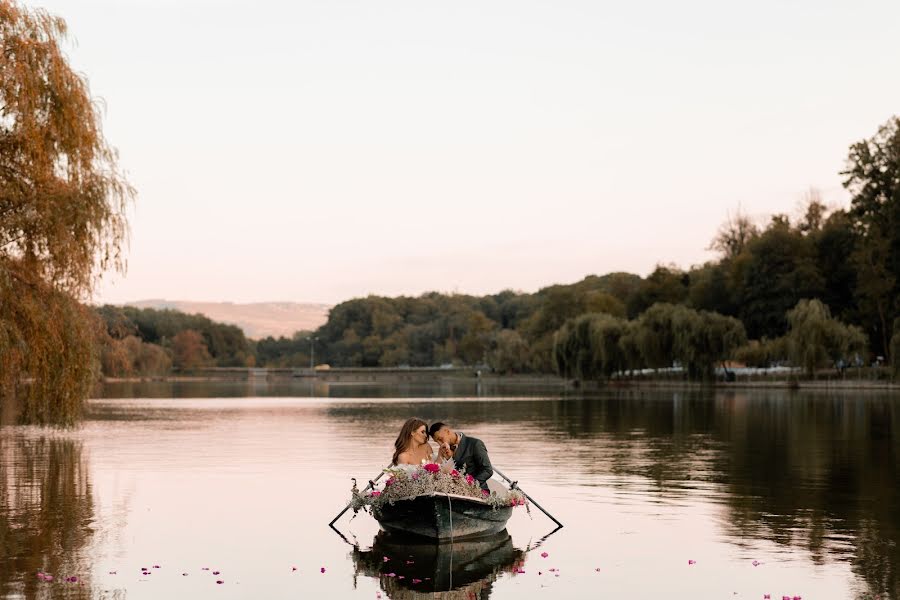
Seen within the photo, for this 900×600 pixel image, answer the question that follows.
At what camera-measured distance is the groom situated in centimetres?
1794

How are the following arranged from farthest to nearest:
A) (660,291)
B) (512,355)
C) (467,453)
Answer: (512,355) → (660,291) → (467,453)

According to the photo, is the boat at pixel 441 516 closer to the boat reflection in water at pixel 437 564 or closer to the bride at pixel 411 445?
the boat reflection in water at pixel 437 564

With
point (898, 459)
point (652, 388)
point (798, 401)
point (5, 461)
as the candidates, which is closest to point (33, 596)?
point (5, 461)

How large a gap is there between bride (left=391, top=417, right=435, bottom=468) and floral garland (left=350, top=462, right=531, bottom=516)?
63cm

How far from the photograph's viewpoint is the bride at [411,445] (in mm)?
18219

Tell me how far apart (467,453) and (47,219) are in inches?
423

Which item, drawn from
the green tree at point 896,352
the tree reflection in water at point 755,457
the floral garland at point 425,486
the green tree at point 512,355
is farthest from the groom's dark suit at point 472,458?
the green tree at point 512,355

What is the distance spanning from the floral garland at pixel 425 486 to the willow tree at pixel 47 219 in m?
9.54

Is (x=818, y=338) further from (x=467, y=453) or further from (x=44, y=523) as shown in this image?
(x=44, y=523)

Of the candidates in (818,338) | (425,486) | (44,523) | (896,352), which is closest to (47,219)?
(44,523)

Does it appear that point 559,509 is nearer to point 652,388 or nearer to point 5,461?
point 5,461

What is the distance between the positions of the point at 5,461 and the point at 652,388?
3247 inches

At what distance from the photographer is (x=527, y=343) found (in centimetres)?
17638

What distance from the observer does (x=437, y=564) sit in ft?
52.7
